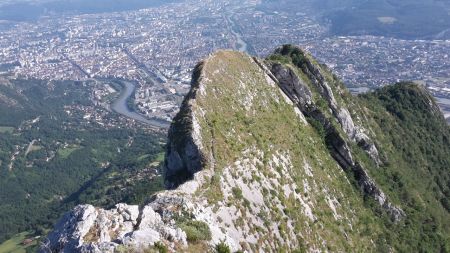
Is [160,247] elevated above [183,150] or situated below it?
above

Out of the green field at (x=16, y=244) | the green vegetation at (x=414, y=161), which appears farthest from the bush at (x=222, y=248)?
the green field at (x=16, y=244)

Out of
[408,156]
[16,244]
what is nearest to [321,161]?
[408,156]

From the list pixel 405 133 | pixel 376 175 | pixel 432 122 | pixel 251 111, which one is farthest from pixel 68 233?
pixel 432 122

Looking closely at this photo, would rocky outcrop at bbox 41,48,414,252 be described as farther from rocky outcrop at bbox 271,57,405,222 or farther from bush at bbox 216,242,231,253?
bush at bbox 216,242,231,253

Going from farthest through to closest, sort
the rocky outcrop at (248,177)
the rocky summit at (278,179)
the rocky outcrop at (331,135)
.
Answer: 1. the rocky outcrop at (331,135)
2. the rocky summit at (278,179)
3. the rocky outcrop at (248,177)

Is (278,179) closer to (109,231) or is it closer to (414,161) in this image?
(109,231)

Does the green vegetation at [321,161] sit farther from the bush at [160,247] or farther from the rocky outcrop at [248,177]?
the bush at [160,247]
